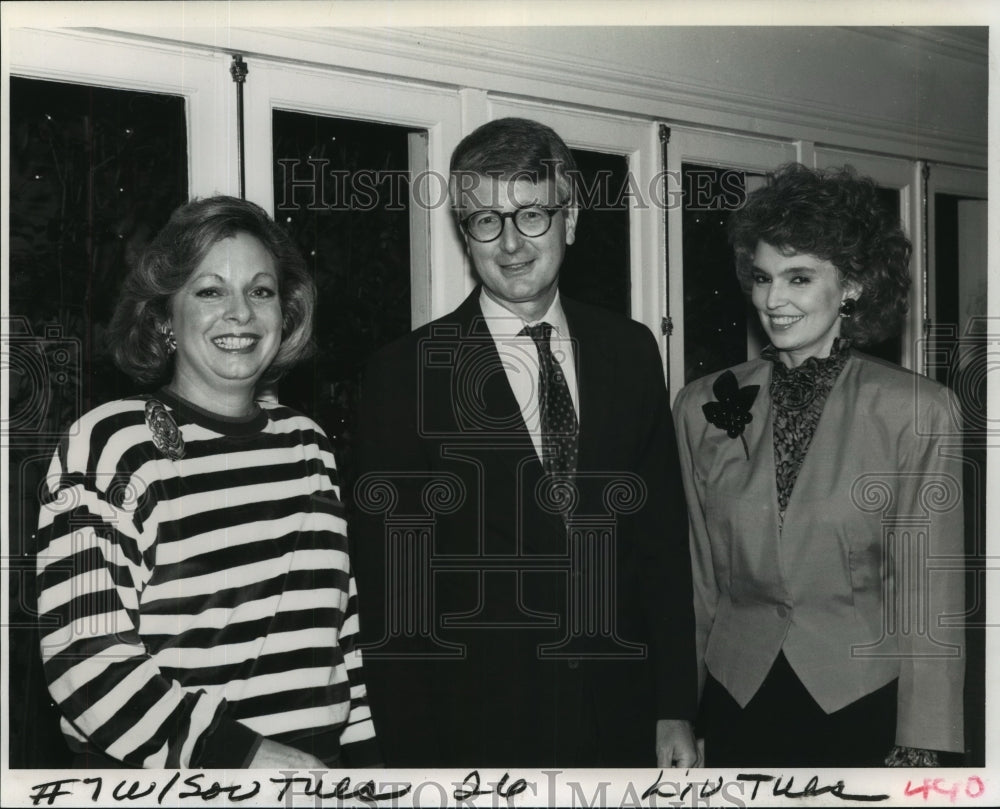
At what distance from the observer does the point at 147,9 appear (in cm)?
199

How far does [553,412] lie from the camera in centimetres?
209

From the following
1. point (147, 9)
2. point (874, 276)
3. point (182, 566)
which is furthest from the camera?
point (874, 276)

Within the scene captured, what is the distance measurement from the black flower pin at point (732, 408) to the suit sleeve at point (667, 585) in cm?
13

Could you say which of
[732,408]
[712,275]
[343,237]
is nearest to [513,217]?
[343,237]

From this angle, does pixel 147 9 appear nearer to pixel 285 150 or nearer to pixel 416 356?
pixel 285 150

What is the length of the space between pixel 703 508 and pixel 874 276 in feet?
1.86

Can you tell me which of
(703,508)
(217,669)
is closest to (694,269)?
(703,508)

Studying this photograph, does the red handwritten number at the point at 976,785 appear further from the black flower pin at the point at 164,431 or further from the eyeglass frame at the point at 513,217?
the black flower pin at the point at 164,431

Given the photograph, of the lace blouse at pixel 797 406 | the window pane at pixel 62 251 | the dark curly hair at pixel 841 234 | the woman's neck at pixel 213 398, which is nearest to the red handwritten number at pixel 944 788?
the lace blouse at pixel 797 406

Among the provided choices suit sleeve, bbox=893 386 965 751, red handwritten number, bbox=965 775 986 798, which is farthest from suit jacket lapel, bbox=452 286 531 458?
red handwritten number, bbox=965 775 986 798

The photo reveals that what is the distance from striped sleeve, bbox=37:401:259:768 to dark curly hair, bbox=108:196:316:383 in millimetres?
104

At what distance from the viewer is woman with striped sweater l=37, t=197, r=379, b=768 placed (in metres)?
1.82

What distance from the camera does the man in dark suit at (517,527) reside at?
205cm

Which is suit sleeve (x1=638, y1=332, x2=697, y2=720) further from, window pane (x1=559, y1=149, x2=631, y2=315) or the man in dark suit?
window pane (x1=559, y1=149, x2=631, y2=315)
